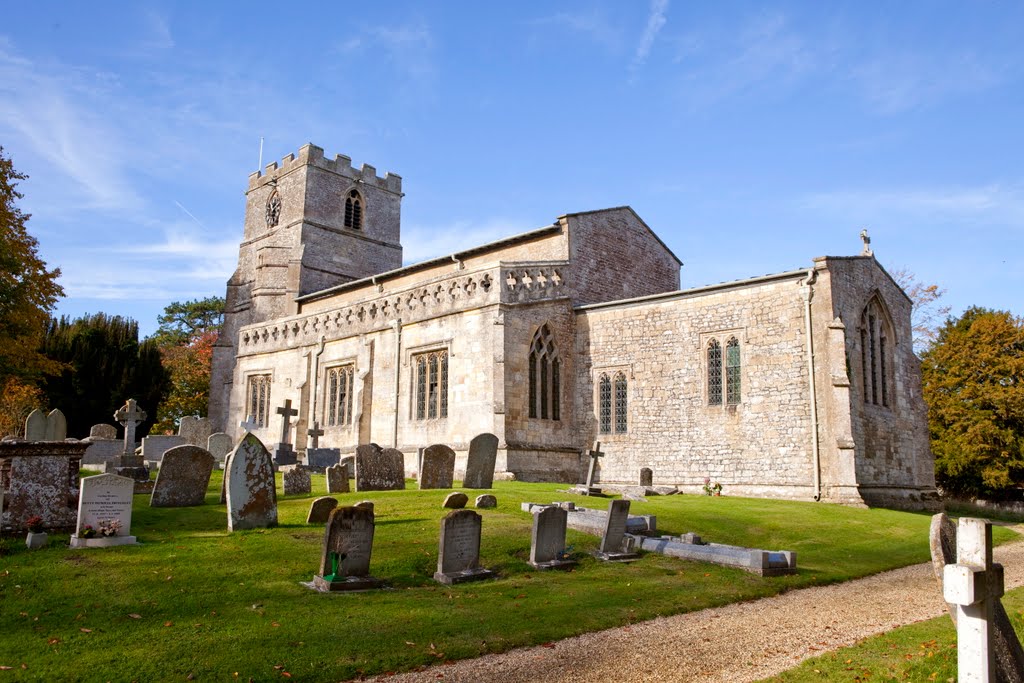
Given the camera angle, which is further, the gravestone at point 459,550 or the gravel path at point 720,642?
the gravestone at point 459,550

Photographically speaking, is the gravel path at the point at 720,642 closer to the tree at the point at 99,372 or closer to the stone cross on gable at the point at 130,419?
the stone cross on gable at the point at 130,419

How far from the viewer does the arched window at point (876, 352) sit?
73.2 feet

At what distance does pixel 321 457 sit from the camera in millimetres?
24203

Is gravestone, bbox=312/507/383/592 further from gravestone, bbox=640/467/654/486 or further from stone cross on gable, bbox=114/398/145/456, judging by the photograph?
stone cross on gable, bbox=114/398/145/456

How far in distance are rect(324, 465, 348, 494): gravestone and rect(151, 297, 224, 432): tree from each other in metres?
27.8

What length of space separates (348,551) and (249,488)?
3362 millimetres

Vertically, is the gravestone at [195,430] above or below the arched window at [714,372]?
below

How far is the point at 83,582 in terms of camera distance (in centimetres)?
897

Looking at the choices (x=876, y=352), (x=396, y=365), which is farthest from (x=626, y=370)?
(x=396, y=365)

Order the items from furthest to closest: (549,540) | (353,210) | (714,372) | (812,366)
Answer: (353,210)
(714,372)
(812,366)
(549,540)

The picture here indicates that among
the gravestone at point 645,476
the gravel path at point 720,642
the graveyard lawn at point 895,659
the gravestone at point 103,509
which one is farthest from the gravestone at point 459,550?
the gravestone at point 645,476

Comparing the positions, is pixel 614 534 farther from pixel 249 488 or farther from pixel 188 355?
pixel 188 355

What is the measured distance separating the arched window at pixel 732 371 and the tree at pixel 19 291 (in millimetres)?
19990

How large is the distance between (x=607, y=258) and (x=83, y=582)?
21.1 metres
